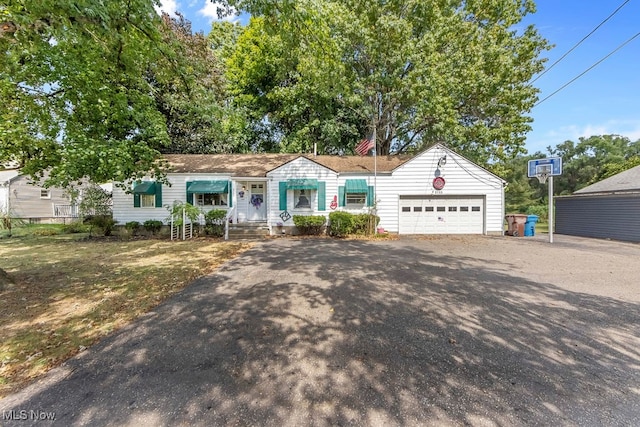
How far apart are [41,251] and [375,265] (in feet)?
36.0

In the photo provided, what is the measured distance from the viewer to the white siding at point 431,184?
1373 centimetres

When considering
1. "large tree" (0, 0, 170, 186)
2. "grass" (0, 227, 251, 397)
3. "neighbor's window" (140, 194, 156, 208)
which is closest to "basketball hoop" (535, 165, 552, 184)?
"grass" (0, 227, 251, 397)

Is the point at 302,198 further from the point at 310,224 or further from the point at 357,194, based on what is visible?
the point at 357,194

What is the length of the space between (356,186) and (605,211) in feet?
40.3

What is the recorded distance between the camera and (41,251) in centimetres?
904

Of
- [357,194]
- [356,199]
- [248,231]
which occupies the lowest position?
[248,231]

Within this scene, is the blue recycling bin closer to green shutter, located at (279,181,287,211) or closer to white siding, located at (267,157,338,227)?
white siding, located at (267,157,338,227)

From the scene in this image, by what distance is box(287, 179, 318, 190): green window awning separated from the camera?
44.2ft

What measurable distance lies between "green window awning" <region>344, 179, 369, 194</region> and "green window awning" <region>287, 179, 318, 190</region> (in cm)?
Answer: 164

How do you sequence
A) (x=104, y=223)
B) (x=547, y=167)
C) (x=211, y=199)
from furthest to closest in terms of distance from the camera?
(x=211, y=199), (x=104, y=223), (x=547, y=167)

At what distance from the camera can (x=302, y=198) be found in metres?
13.9

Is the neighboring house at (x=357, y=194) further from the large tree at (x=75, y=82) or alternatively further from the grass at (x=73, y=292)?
the large tree at (x=75, y=82)

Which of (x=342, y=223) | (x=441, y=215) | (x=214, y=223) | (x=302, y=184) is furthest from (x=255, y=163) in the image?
(x=441, y=215)

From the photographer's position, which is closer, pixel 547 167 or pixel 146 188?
pixel 547 167
